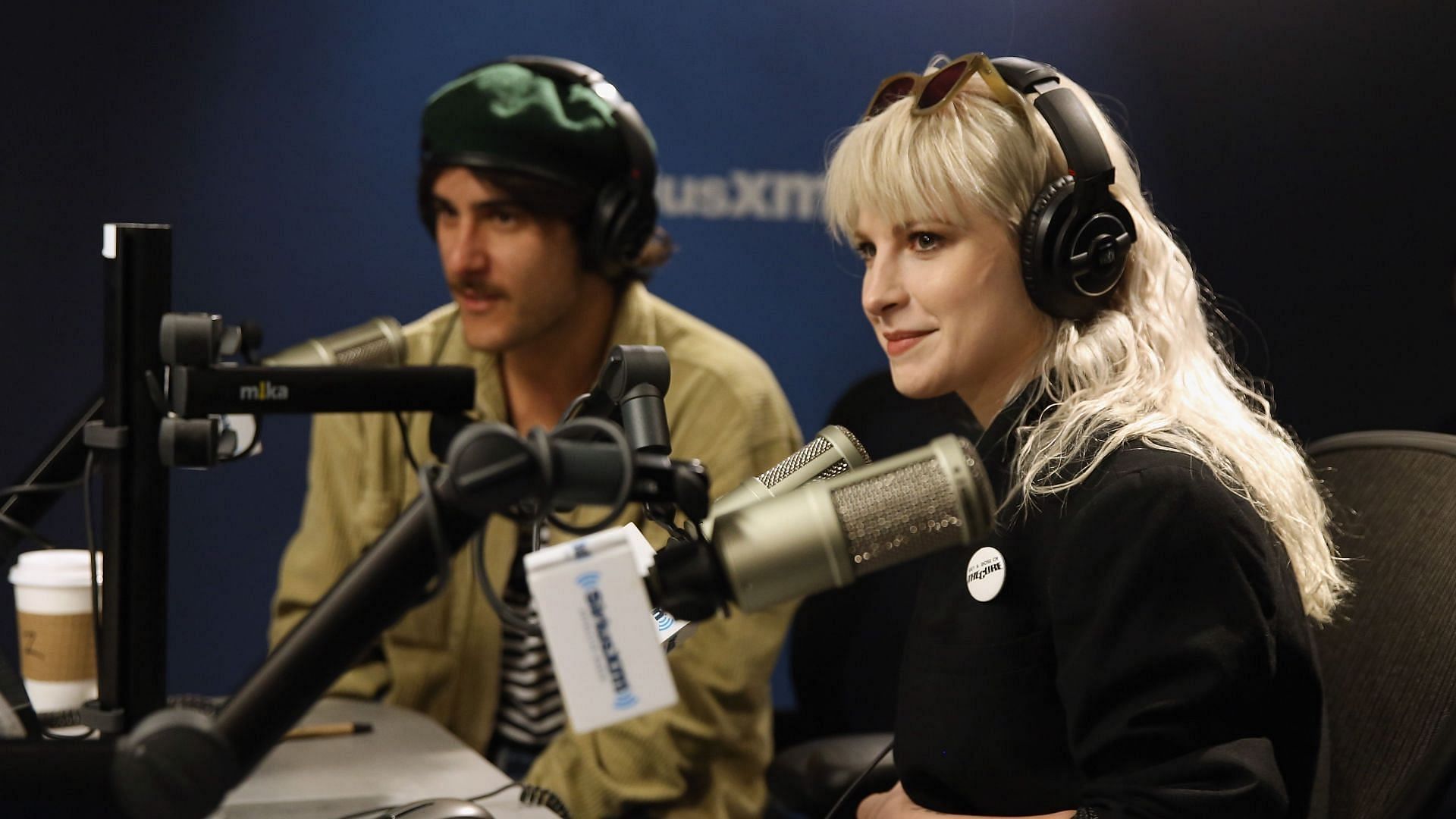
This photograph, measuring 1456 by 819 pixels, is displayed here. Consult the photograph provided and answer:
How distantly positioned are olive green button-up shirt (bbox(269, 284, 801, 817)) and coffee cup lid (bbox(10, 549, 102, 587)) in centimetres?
63

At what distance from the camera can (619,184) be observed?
2.13m

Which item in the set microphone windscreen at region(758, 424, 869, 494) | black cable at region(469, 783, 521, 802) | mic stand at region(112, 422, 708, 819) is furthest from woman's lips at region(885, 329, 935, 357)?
mic stand at region(112, 422, 708, 819)

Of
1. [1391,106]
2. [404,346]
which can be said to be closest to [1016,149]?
[404,346]

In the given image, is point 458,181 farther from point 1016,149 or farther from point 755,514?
point 755,514

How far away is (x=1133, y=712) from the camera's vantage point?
3.36 ft

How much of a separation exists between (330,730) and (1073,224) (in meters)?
1.03

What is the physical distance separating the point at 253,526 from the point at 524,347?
0.72m

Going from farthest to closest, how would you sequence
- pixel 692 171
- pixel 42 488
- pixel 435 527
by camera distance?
pixel 692 171
pixel 42 488
pixel 435 527

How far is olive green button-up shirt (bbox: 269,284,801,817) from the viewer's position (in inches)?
75.0

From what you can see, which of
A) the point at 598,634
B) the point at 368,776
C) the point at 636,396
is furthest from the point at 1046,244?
the point at 368,776

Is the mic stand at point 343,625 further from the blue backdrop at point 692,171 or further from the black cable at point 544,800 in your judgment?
the blue backdrop at point 692,171

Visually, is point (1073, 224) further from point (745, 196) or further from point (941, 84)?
point (745, 196)

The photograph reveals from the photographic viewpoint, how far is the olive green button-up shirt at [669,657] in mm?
1906

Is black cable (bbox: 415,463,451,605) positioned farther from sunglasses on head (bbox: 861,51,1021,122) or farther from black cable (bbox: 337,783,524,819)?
sunglasses on head (bbox: 861,51,1021,122)
